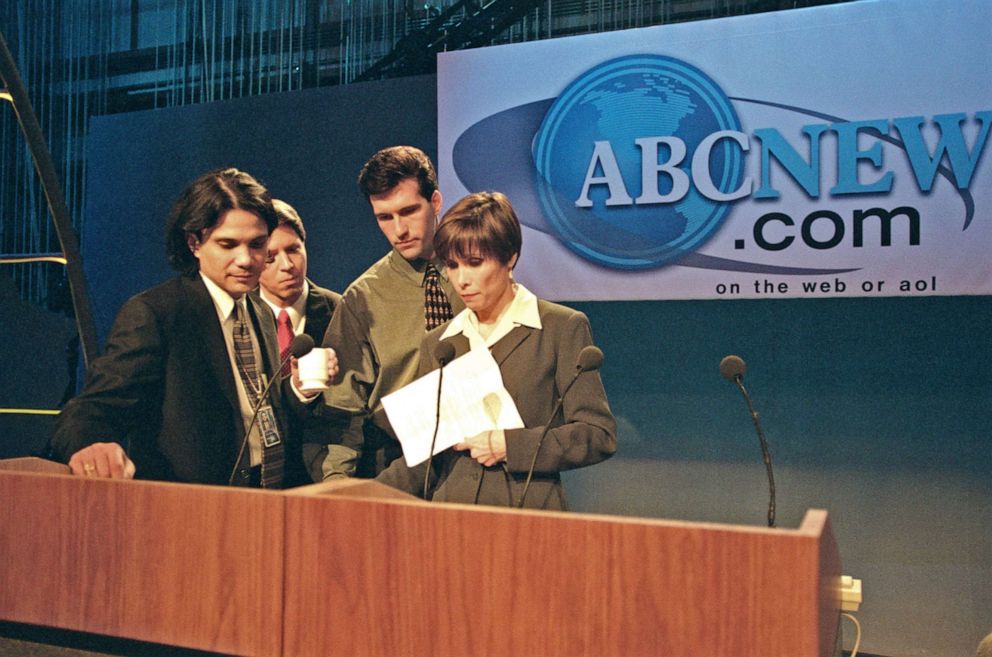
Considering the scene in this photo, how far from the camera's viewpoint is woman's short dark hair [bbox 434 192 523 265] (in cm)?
230

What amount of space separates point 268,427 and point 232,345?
218 millimetres

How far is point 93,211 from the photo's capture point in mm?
4434

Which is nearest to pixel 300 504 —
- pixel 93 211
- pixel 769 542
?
pixel 769 542

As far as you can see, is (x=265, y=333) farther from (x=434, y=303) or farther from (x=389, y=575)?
(x=389, y=575)

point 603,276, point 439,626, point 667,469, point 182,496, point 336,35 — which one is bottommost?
point 667,469

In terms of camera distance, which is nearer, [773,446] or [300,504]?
[300,504]

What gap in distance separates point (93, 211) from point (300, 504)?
357 cm

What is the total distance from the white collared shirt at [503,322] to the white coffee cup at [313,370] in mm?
303

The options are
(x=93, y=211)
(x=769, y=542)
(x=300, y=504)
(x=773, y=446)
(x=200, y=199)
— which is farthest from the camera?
(x=93, y=211)

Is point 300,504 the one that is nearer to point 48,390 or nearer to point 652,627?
point 652,627

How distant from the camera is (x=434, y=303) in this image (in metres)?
2.72

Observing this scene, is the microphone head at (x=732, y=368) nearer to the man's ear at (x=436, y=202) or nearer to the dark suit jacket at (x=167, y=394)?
the dark suit jacket at (x=167, y=394)

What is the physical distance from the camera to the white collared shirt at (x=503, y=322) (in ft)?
7.27

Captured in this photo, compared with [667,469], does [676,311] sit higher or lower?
higher
